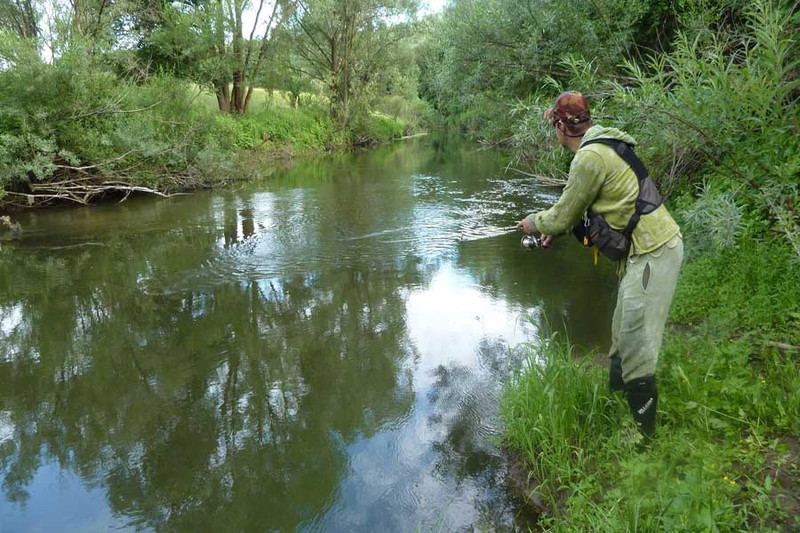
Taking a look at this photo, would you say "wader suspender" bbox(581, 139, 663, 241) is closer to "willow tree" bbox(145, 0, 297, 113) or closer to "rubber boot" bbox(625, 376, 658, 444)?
"rubber boot" bbox(625, 376, 658, 444)

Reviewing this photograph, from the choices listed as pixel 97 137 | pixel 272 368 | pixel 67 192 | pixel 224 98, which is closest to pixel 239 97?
pixel 224 98

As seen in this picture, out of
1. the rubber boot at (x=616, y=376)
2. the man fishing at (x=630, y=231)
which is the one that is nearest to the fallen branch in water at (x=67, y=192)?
the man fishing at (x=630, y=231)

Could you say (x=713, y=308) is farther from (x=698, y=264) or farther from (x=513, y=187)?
→ (x=513, y=187)

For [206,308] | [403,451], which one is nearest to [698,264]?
[403,451]

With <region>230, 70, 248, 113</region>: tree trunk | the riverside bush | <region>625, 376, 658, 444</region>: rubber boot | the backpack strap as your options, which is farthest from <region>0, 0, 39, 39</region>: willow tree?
<region>625, 376, 658, 444</region>: rubber boot

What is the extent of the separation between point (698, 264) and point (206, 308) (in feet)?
19.0

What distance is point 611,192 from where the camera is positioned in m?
3.21

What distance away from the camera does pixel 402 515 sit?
11.5 ft

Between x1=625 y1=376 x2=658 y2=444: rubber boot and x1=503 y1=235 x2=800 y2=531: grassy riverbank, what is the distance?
0.24ft

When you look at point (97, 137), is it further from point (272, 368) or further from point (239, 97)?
point (239, 97)

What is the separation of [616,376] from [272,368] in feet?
10.6

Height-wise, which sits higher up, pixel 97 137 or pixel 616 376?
pixel 97 137

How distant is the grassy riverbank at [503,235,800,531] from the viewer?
270 cm

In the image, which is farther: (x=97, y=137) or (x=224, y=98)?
(x=224, y=98)
